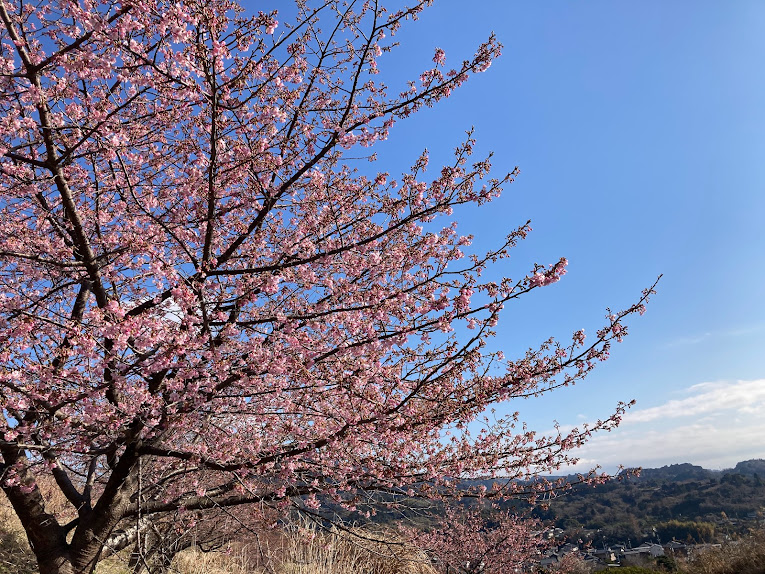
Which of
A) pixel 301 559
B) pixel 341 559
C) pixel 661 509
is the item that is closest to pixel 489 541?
pixel 341 559

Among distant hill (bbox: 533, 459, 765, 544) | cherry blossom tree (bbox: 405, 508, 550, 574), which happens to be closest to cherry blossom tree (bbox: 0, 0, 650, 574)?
cherry blossom tree (bbox: 405, 508, 550, 574)

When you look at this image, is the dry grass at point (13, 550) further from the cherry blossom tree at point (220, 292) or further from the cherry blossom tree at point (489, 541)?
the cherry blossom tree at point (489, 541)

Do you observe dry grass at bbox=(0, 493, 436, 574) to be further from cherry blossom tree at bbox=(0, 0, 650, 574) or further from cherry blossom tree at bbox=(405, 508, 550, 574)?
cherry blossom tree at bbox=(405, 508, 550, 574)

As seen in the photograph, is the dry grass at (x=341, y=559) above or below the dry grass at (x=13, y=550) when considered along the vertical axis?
below

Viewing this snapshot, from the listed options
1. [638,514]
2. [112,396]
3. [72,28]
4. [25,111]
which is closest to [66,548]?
[112,396]

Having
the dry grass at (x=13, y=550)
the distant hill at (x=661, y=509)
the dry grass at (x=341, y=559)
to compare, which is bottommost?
the distant hill at (x=661, y=509)

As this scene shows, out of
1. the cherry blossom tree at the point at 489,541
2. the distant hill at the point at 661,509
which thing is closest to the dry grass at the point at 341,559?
the cherry blossom tree at the point at 489,541

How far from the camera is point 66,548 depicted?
16.4ft

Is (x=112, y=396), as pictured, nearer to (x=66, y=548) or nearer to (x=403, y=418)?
(x=66, y=548)

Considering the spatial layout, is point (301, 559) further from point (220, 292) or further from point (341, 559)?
point (220, 292)

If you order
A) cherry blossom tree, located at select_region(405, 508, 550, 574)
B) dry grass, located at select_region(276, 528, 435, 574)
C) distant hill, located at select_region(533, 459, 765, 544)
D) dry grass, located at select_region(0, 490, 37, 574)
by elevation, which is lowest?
distant hill, located at select_region(533, 459, 765, 544)

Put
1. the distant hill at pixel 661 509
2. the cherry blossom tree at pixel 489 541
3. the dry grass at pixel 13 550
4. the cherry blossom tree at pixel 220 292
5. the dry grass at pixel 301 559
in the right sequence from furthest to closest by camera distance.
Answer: the distant hill at pixel 661 509, the cherry blossom tree at pixel 489 541, the dry grass at pixel 301 559, the dry grass at pixel 13 550, the cherry blossom tree at pixel 220 292

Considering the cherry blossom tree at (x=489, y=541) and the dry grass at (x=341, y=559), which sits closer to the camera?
the dry grass at (x=341, y=559)

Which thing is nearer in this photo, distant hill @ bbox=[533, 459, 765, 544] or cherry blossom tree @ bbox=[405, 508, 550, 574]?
cherry blossom tree @ bbox=[405, 508, 550, 574]
